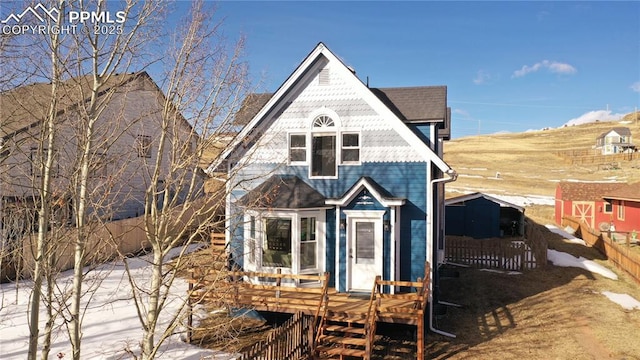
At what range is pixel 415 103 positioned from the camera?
47.7ft

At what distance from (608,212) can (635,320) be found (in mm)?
26801

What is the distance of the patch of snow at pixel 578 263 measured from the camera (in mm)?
19984

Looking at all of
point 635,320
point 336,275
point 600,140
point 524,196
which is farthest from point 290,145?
point 600,140

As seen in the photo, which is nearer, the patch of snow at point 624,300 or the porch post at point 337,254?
the porch post at point 337,254

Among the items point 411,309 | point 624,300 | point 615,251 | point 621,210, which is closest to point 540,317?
point 624,300


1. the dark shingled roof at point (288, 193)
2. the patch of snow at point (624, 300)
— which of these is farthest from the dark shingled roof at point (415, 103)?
the patch of snow at point (624, 300)

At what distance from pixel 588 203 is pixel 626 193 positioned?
600cm

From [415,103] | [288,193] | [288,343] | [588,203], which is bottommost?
[288,343]

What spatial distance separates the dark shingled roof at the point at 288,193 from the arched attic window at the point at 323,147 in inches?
27.9

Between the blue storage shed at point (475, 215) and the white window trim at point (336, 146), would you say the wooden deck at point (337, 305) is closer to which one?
the white window trim at point (336, 146)

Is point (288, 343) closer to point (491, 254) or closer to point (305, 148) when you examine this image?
point (305, 148)

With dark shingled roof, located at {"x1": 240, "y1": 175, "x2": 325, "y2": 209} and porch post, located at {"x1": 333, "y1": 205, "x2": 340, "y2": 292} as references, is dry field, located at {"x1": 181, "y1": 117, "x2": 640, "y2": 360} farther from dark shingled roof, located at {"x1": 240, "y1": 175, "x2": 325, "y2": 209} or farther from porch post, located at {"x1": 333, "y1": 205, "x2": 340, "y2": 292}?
dark shingled roof, located at {"x1": 240, "y1": 175, "x2": 325, "y2": 209}

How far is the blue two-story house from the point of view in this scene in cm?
1320

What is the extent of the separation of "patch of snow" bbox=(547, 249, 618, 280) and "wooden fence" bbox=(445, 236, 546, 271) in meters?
1.67
